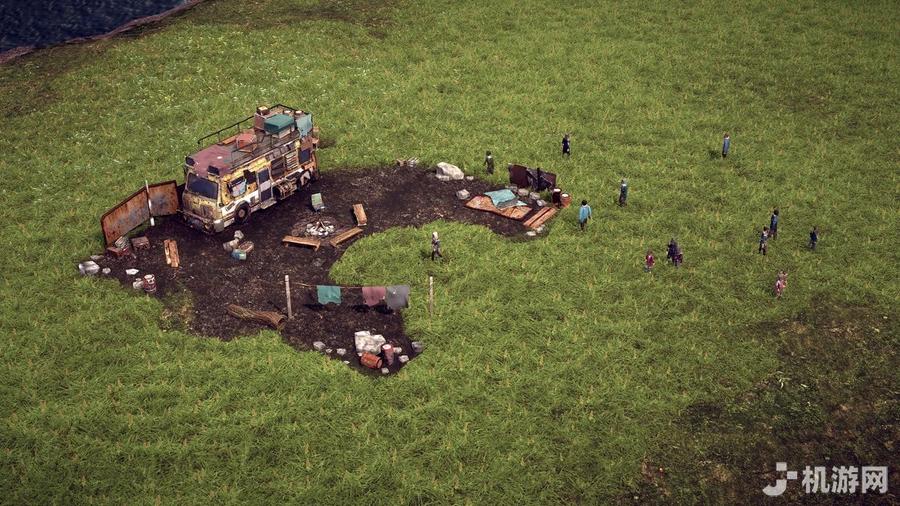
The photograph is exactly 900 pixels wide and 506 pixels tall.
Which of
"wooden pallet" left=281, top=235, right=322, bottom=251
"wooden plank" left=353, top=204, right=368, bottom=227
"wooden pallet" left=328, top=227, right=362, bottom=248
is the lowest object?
"wooden pallet" left=281, top=235, right=322, bottom=251

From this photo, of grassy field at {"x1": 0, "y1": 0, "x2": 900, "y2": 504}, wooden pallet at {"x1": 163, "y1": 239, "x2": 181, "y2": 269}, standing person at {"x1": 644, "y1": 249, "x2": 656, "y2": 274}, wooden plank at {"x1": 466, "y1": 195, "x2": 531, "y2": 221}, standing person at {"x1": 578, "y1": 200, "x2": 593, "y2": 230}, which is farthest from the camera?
wooden plank at {"x1": 466, "y1": 195, "x2": 531, "y2": 221}

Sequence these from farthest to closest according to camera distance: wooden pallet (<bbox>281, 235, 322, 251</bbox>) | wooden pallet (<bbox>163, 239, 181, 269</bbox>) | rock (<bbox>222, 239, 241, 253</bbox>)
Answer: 1. wooden pallet (<bbox>281, 235, 322, 251</bbox>)
2. rock (<bbox>222, 239, 241, 253</bbox>)
3. wooden pallet (<bbox>163, 239, 181, 269</bbox>)

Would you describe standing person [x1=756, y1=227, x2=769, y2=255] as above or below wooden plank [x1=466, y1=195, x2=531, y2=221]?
above

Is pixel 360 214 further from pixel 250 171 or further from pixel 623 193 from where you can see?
pixel 623 193

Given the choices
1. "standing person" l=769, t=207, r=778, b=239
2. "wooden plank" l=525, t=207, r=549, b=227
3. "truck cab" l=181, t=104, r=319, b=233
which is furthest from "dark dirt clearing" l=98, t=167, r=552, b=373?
"standing person" l=769, t=207, r=778, b=239

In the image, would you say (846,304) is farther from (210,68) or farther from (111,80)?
(111,80)

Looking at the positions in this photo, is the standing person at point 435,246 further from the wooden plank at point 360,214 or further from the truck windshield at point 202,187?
the truck windshield at point 202,187

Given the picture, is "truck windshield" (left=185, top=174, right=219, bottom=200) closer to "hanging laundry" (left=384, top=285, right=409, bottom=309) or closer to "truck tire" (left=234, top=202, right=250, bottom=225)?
"truck tire" (left=234, top=202, right=250, bottom=225)
